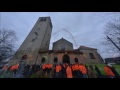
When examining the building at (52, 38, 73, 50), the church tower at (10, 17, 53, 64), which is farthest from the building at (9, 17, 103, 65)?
the building at (52, 38, 73, 50)

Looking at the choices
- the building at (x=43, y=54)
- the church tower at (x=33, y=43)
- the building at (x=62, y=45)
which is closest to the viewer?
the building at (x=43, y=54)

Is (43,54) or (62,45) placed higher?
(62,45)

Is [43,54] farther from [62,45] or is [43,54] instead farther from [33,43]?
[62,45]

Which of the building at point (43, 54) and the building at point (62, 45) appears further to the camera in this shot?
the building at point (62, 45)

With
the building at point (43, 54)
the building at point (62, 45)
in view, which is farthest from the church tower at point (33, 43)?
the building at point (62, 45)

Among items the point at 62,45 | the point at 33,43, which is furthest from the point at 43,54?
the point at 62,45

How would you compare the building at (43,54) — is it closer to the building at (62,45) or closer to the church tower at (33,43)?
the church tower at (33,43)

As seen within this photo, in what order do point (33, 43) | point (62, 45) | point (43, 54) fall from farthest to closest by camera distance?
point (62, 45)
point (33, 43)
point (43, 54)

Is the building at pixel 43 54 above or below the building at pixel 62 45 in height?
below
